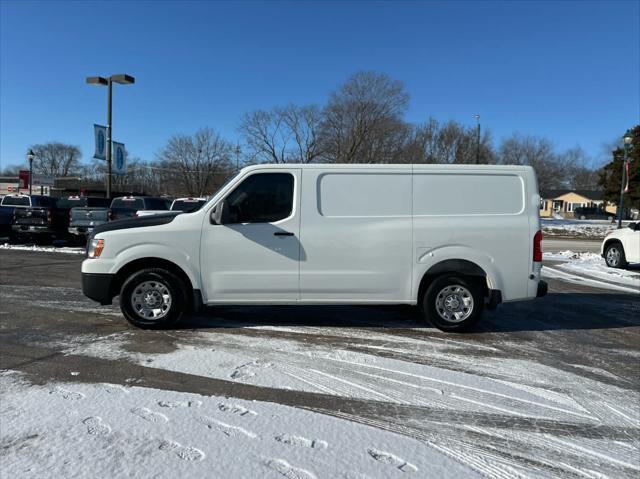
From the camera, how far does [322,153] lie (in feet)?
136

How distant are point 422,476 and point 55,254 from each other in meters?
15.2

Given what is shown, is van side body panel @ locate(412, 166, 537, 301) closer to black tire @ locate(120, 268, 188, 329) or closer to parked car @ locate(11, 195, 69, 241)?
black tire @ locate(120, 268, 188, 329)

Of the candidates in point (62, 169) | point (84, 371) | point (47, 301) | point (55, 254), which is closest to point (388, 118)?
point (55, 254)

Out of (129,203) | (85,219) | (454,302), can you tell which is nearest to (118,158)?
(129,203)

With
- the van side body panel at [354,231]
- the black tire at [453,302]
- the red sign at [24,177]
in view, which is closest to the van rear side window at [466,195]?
the van side body panel at [354,231]

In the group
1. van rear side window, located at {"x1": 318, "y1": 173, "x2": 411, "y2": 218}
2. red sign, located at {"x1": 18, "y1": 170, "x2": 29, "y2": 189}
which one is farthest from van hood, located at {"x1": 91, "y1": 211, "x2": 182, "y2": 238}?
red sign, located at {"x1": 18, "y1": 170, "x2": 29, "y2": 189}

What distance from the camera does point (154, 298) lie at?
19.3 feet

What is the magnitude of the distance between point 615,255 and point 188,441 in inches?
561

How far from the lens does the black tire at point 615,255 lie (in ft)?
43.6

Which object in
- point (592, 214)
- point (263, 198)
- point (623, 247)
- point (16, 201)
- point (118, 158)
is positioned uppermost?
point (118, 158)

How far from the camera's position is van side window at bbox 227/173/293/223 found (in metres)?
5.80

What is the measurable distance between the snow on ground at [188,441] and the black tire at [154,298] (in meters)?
2.04

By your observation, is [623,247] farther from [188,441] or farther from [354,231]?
[188,441]

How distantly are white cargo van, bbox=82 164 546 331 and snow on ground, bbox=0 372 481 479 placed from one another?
213cm
